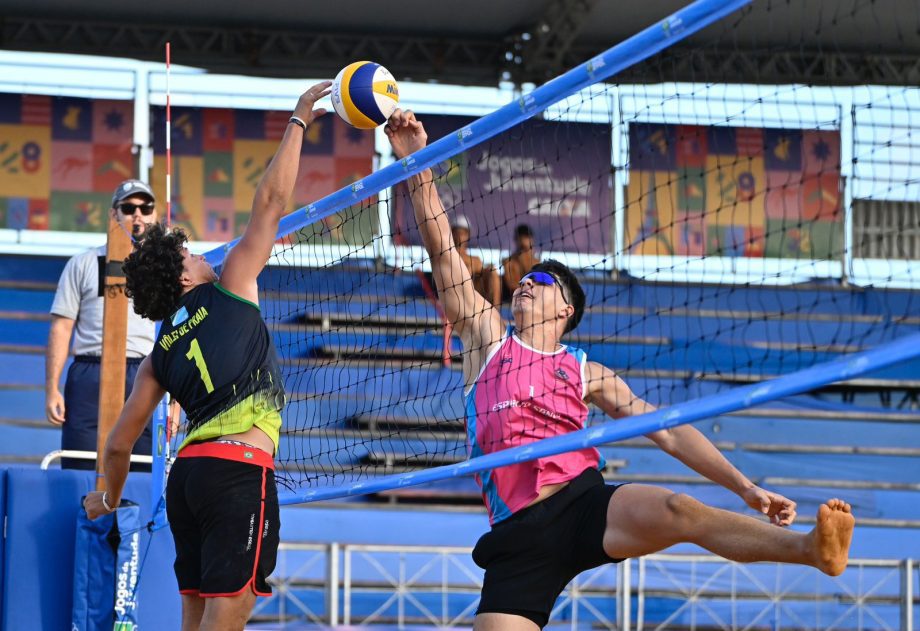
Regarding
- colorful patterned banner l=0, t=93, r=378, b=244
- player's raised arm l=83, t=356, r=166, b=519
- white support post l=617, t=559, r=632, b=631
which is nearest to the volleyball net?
colorful patterned banner l=0, t=93, r=378, b=244

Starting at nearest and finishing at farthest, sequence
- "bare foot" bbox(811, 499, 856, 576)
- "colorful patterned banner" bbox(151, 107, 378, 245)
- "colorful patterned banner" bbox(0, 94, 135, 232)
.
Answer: "bare foot" bbox(811, 499, 856, 576) < "colorful patterned banner" bbox(0, 94, 135, 232) < "colorful patterned banner" bbox(151, 107, 378, 245)

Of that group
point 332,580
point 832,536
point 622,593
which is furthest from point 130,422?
point 622,593

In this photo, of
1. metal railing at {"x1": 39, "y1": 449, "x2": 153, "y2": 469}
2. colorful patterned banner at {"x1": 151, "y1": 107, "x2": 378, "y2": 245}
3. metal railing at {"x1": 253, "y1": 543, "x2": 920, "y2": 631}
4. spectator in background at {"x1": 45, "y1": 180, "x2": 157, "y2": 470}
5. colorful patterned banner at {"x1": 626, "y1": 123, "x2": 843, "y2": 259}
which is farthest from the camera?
colorful patterned banner at {"x1": 626, "y1": 123, "x2": 843, "y2": 259}

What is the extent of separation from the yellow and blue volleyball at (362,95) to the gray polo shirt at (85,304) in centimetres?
248

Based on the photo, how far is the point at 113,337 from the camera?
18.7ft

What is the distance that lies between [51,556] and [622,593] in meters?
4.70

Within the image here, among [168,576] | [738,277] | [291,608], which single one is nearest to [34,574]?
[168,576]

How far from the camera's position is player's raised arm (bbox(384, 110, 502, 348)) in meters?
4.39

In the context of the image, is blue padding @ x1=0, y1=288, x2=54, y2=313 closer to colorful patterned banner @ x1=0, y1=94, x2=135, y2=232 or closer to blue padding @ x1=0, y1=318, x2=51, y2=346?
blue padding @ x1=0, y1=318, x2=51, y2=346

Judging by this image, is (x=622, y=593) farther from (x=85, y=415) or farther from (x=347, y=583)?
(x=85, y=415)

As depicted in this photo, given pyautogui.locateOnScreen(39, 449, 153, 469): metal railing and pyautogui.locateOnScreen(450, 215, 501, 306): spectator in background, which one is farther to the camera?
pyautogui.locateOnScreen(450, 215, 501, 306): spectator in background

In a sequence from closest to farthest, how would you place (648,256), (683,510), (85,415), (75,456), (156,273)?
(683,510) < (156,273) < (75,456) < (85,415) < (648,256)

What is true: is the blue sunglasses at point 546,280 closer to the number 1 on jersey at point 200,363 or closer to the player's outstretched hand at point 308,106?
the player's outstretched hand at point 308,106

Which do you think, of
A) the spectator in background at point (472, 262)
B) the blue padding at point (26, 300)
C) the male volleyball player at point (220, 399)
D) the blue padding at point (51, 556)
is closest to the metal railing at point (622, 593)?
the spectator in background at point (472, 262)
